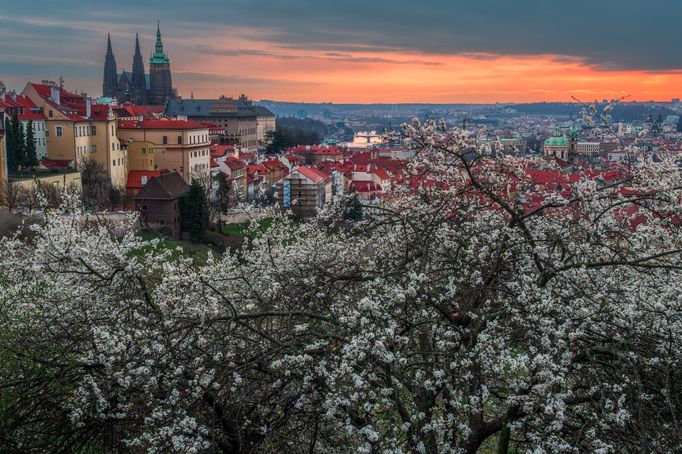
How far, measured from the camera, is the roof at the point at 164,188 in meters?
40.8

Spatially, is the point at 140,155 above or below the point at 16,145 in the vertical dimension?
below

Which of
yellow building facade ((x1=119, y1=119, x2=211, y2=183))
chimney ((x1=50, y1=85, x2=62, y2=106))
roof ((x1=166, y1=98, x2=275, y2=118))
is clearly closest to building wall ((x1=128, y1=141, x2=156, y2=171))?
yellow building facade ((x1=119, y1=119, x2=211, y2=183))

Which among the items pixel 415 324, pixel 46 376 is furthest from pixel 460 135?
pixel 46 376

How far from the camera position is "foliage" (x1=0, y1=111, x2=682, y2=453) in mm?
5199

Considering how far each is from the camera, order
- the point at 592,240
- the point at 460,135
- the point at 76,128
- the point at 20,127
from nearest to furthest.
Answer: the point at 592,240
the point at 460,135
the point at 20,127
the point at 76,128

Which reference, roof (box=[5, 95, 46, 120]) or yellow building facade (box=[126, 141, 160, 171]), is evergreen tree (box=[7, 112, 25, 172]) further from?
yellow building facade (box=[126, 141, 160, 171])

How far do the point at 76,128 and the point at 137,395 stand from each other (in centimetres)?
4406

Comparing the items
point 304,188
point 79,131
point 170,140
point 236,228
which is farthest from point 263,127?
point 236,228

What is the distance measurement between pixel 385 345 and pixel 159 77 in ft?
415

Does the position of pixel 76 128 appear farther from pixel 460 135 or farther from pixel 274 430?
pixel 274 430

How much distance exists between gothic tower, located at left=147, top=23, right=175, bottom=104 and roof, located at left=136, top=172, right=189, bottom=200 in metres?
86.0

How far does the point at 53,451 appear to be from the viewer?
21.0 ft

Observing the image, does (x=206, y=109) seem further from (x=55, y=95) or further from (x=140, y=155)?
(x=55, y=95)

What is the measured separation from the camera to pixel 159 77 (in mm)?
125938
